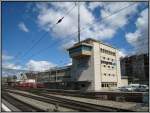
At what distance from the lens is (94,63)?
194ft

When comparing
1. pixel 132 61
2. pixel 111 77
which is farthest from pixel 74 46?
pixel 132 61

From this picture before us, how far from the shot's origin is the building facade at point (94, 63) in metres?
59.1

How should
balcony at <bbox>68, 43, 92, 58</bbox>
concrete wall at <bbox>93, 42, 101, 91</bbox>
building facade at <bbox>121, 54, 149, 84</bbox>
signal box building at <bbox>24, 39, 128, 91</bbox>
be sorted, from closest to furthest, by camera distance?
balcony at <bbox>68, 43, 92, 58</bbox> < concrete wall at <bbox>93, 42, 101, 91</bbox> < signal box building at <bbox>24, 39, 128, 91</bbox> < building facade at <bbox>121, 54, 149, 84</bbox>

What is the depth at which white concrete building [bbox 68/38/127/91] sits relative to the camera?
59.1m

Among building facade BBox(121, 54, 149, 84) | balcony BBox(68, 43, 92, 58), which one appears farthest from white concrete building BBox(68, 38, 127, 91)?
building facade BBox(121, 54, 149, 84)

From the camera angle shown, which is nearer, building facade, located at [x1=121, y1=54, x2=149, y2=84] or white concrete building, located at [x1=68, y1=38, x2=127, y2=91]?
white concrete building, located at [x1=68, y1=38, x2=127, y2=91]

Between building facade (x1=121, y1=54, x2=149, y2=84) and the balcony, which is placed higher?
the balcony

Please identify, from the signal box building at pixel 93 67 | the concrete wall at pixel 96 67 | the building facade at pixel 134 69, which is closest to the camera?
the concrete wall at pixel 96 67

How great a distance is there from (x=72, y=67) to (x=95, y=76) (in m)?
9.70

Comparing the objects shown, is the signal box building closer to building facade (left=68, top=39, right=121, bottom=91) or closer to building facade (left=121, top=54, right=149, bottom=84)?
building facade (left=68, top=39, right=121, bottom=91)

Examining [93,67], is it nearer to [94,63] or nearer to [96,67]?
[96,67]

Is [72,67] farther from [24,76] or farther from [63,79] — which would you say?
[24,76]

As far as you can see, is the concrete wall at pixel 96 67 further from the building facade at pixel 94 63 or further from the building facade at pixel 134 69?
the building facade at pixel 134 69

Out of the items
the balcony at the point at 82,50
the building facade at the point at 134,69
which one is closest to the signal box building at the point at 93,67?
→ the balcony at the point at 82,50
